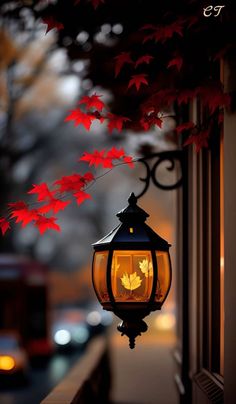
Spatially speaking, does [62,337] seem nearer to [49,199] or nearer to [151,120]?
[49,199]

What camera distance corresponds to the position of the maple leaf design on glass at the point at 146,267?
24.0 ft

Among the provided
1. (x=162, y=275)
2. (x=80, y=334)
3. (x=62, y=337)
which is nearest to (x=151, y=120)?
(x=162, y=275)

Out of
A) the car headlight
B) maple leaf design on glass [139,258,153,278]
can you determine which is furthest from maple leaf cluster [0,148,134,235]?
the car headlight

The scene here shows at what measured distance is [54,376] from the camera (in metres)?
29.6

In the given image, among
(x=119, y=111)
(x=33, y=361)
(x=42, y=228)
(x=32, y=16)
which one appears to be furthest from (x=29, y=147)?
(x=42, y=228)

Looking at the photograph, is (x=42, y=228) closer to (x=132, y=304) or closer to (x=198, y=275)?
(x=132, y=304)

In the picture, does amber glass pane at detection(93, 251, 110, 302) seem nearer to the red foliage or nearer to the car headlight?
the red foliage

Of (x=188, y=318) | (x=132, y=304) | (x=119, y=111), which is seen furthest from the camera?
(x=119, y=111)

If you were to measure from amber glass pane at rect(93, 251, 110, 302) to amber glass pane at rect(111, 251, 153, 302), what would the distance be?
0.28 feet

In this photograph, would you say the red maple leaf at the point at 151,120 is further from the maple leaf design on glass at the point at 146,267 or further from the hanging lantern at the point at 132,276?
the maple leaf design on glass at the point at 146,267

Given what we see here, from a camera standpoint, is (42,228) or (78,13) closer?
(42,228)

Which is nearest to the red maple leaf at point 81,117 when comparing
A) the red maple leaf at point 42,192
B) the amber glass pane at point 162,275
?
the red maple leaf at point 42,192

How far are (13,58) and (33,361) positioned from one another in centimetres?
1169

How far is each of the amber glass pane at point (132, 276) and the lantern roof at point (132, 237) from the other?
0.22 ft
